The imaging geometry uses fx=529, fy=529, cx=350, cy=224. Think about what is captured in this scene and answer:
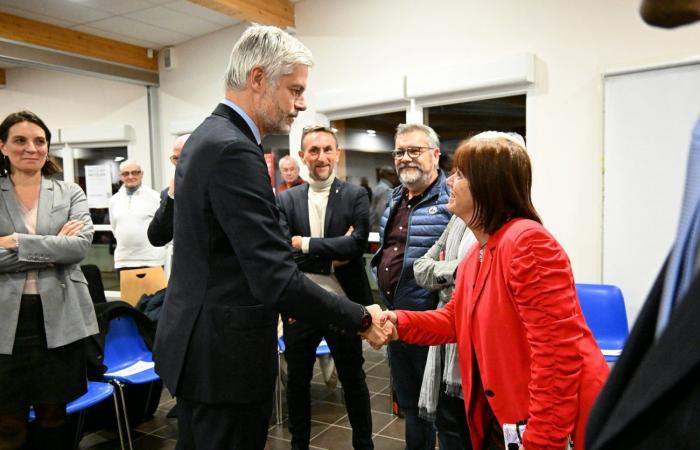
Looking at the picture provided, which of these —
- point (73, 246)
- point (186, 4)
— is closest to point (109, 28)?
point (186, 4)

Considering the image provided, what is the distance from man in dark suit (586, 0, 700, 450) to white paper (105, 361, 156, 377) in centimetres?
299

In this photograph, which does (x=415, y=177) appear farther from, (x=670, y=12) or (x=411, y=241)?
(x=670, y=12)

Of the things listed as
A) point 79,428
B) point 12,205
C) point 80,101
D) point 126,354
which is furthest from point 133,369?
point 80,101

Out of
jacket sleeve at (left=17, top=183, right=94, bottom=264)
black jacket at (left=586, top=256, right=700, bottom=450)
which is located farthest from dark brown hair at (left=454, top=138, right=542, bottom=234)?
jacket sleeve at (left=17, top=183, right=94, bottom=264)

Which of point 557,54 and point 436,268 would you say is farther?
point 557,54

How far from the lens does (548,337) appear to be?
1.28 meters

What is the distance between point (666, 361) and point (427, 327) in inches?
50.0

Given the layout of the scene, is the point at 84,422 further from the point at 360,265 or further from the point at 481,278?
the point at 481,278

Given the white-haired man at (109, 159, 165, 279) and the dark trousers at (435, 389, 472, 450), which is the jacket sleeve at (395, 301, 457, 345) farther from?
the white-haired man at (109, 159, 165, 279)

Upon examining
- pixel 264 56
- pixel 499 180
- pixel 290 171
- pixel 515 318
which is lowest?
pixel 515 318

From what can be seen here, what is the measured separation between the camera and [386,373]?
4527 millimetres

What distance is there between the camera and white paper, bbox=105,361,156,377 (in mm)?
3121

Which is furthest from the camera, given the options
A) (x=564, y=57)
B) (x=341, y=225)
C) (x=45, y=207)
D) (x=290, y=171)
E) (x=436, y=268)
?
(x=290, y=171)

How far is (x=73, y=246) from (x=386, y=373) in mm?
2887
